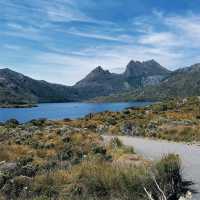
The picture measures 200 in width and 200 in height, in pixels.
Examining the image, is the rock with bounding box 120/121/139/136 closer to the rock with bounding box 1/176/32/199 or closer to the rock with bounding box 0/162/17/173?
the rock with bounding box 0/162/17/173

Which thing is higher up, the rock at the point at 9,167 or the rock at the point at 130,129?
the rock at the point at 9,167

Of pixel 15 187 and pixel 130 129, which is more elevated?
pixel 15 187

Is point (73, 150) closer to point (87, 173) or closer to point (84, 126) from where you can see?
point (87, 173)

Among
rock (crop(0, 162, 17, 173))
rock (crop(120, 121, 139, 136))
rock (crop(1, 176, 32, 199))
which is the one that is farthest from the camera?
rock (crop(120, 121, 139, 136))

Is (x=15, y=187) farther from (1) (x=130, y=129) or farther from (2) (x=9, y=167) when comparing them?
(1) (x=130, y=129)

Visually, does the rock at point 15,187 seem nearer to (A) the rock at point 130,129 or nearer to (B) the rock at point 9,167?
(B) the rock at point 9,167

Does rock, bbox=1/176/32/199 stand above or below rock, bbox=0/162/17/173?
below

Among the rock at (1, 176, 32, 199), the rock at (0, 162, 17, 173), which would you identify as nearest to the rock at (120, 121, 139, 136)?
the rock at (0, 162, 17, 173)

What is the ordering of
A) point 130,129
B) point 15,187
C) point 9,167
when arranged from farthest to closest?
1. point 130,129
2. point 9,167
3. point 15,187

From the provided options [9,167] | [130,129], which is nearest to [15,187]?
[9,167]

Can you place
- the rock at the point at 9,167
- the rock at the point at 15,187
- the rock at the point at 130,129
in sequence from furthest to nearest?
the rock at the point at 130,129, the rock at the point at 9,167, the rock at the point at 15,187

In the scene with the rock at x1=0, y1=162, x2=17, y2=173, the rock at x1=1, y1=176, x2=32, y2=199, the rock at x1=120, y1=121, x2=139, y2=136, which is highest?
the rock at x1=0, y1=162, x2=17, y2=173

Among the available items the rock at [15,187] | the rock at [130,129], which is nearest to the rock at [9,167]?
the rock at [15,187]

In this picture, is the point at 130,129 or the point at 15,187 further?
the point at 130,129
